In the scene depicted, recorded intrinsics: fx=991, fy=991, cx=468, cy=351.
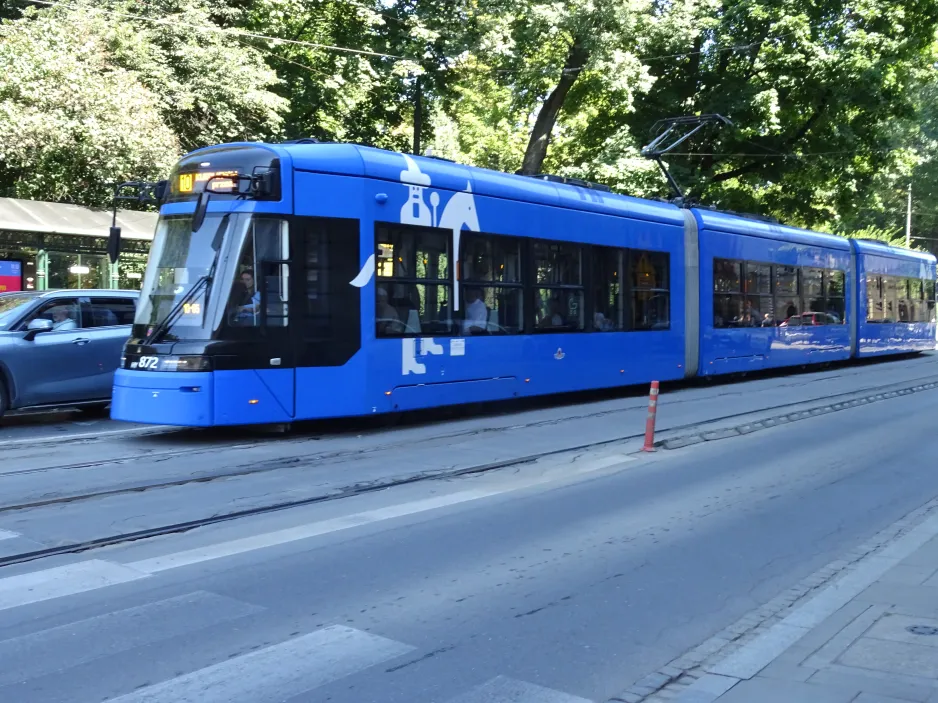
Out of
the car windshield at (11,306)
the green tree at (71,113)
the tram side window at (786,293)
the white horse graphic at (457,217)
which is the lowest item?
the car windshield at (11,306)

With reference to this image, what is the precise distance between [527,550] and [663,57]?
22.8m

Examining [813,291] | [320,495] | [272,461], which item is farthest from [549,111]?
[320,495]

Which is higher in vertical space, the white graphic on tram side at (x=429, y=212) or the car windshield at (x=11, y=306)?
the white graphic on tram side at (x=429, y=212)

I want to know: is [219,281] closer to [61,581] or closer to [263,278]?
[263,278]

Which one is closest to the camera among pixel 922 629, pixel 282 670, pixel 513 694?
pixel 513 694

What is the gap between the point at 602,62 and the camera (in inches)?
960

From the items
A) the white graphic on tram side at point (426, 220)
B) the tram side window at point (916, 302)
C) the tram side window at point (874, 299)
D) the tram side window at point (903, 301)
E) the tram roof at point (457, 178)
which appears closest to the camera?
the tram roof at point (457, 178)

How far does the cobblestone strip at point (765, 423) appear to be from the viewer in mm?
11623

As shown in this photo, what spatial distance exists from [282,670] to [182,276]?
23.9 ft

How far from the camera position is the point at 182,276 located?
35.5 feet

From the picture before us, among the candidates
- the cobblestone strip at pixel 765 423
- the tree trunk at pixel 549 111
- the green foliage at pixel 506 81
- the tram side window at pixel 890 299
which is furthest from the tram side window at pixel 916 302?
the cobblestone strip at pixel 765 423

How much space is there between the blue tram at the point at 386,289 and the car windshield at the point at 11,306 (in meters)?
2.55

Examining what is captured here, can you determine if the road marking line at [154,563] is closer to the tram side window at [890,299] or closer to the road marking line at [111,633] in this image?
the road marking line at [111,633]

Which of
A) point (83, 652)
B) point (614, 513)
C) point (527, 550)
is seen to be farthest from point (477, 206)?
point (83, 652)
